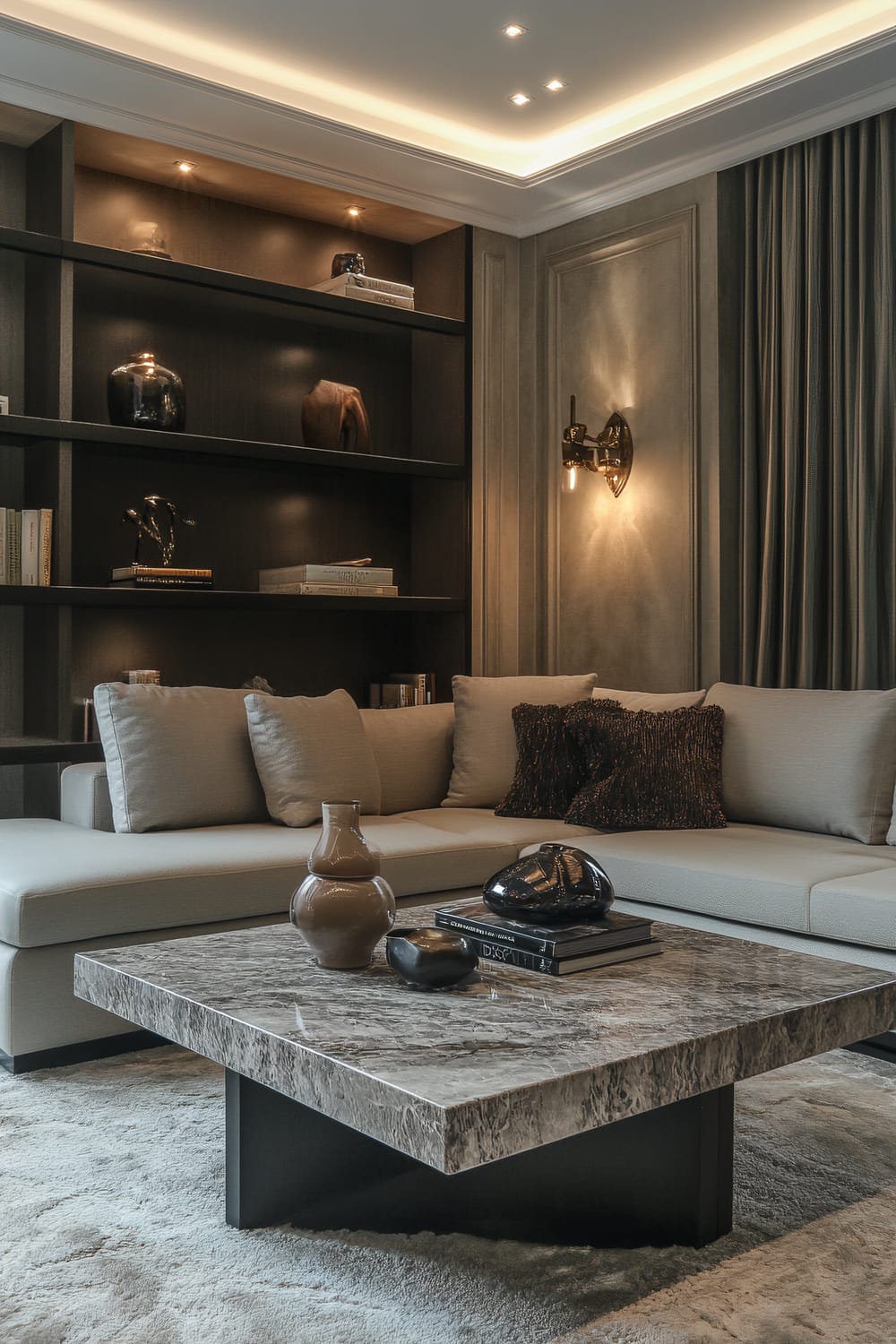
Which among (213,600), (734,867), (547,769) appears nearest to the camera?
(734,867)

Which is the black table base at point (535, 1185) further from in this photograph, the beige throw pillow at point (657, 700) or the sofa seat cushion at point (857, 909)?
the beige throw pillow at point (657, 700)

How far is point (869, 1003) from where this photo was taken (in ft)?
6.50

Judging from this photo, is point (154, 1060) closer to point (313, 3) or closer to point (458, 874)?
point (458, 874)

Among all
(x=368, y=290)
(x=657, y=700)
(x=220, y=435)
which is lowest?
(x=657, y=700)

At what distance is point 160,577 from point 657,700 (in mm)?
1756

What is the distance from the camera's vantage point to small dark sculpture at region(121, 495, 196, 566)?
4406 millimetres

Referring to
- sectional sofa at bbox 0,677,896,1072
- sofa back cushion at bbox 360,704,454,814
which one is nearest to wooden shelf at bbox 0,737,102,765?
sectional sofa at bbox 0,677,896,1072

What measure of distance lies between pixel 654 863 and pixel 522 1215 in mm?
1406

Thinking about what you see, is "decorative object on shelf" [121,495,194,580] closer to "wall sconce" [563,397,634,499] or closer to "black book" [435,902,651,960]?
"wall sconce" [563,397,634,499]

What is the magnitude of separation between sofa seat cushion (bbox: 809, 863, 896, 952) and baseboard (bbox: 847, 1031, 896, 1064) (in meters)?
0.26

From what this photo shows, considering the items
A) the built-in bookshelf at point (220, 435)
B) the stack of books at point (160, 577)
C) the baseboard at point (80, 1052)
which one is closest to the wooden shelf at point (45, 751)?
the built-in bookshelf at point (220, 435)

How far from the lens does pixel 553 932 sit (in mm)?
2111

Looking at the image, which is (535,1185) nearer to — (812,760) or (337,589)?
(812,760)

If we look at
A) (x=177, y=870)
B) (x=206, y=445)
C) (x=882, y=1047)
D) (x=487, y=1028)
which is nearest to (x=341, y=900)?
(x=487, y=1028)
